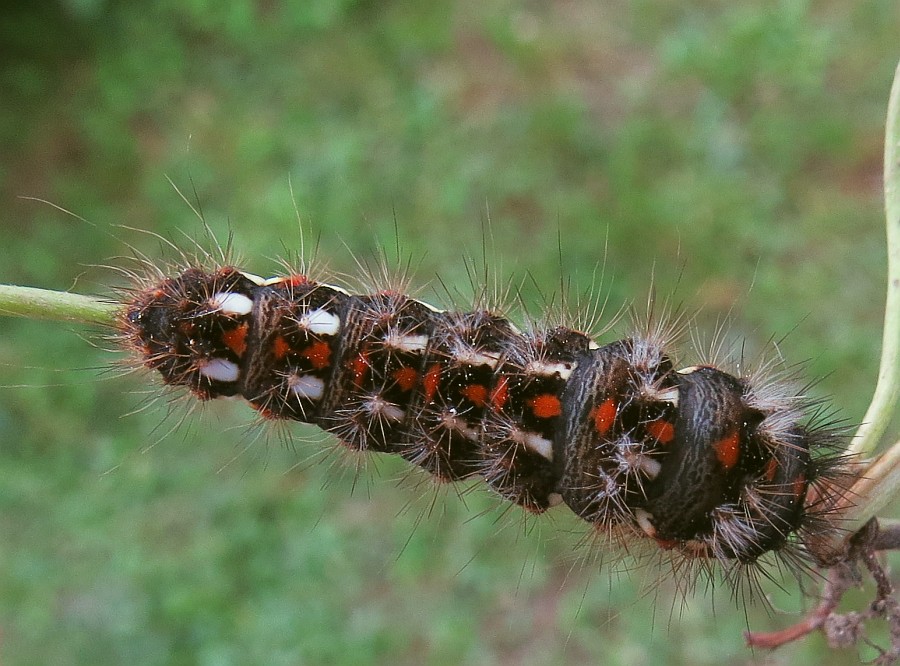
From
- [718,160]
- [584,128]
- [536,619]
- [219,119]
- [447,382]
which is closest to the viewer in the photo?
[447,382]

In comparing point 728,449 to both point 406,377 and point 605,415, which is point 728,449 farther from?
point 406,377

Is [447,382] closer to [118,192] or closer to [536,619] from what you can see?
[536,619]

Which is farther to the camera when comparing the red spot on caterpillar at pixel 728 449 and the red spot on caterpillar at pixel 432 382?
the red spot on caterpillar at pixel 432 382

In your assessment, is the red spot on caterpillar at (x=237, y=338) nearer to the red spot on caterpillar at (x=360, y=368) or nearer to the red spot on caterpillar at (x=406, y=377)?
the red spot on caterpillar at (x=360, y=368)

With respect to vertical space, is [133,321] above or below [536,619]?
above

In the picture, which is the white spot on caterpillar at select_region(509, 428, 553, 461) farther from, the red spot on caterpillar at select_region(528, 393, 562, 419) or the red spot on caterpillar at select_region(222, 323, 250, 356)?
the red spot on caterpillar at select_region(222, 323, 250, 356)

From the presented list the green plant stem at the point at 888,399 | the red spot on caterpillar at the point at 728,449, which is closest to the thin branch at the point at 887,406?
the green plant stem at the point at 888,399

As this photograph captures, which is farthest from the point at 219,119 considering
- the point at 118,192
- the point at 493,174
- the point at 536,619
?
the point at 536,619
